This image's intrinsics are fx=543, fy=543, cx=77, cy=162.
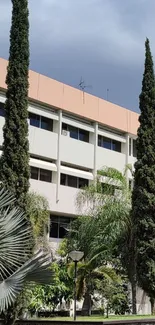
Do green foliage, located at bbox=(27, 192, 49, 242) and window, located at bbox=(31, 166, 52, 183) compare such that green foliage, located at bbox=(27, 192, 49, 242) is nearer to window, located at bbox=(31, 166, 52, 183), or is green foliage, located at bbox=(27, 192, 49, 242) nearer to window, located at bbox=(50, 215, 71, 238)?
window, located at bbox=(31, 166, 52, 183)

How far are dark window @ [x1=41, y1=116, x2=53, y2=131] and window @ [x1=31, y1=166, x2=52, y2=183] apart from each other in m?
2.71

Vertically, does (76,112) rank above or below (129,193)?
above

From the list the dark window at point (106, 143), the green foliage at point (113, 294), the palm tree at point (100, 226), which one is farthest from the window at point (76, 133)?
the green foliage at point (113, 294)

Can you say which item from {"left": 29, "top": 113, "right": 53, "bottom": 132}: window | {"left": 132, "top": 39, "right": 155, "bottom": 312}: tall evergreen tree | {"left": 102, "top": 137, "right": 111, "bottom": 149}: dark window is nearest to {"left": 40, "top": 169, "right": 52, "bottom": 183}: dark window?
{"left": 29, "top": 113, "right": 53, "bottom": 132}: window

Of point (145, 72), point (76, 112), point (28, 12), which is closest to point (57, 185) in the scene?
point (76, 112)

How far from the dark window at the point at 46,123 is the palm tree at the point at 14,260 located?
18.7 m

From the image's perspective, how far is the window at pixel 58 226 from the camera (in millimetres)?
34469

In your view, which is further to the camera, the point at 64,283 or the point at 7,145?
the point at 64,283

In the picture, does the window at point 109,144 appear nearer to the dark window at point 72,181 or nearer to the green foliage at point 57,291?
the dark window at point 72,181

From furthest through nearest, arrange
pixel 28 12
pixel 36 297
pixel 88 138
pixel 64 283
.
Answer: pixel 88 138, pixel 64 283, pixel 36 297, pixel 28 12

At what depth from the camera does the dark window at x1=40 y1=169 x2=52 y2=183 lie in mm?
33662

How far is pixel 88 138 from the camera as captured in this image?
37.4m

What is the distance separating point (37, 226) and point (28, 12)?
10.0 meters

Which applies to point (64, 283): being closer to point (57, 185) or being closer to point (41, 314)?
point (41, 314)
